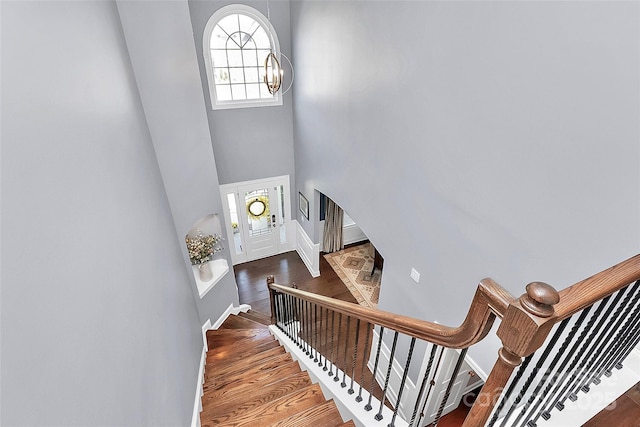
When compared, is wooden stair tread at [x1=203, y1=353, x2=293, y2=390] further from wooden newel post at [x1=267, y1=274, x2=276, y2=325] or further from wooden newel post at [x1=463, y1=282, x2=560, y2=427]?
wooden newel post at [x1=463, y1=282, x2=560, y2=427]

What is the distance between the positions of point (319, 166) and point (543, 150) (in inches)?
145

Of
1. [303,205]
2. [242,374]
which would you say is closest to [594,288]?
[242,374]

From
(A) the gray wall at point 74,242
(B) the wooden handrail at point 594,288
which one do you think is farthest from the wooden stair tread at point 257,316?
(B) the wooden handrail at point 594,288

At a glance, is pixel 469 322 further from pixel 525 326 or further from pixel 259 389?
pixel 259 389

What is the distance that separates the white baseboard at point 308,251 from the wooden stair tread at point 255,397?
366cm

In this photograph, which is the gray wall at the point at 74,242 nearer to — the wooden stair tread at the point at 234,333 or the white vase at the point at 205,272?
the wooden stair tread at the point at 234,333

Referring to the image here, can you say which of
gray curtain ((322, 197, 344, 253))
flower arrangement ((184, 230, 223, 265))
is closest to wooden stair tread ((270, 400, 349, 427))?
flower arrangement ((184, 230, 223, 265))

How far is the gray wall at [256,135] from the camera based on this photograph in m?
5.45

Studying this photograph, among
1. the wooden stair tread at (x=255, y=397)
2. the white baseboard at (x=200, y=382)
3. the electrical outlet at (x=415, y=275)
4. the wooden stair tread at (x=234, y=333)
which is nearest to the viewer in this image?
the wooden stair tread at (x=255, y=397)

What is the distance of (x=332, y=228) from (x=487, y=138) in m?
4.78

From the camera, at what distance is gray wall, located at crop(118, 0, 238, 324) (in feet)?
10.6

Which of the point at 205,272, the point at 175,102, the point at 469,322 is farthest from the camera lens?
the point at 205,272

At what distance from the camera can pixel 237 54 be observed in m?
5.55

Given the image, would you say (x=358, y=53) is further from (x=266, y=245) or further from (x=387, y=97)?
(x=266, y=245)
